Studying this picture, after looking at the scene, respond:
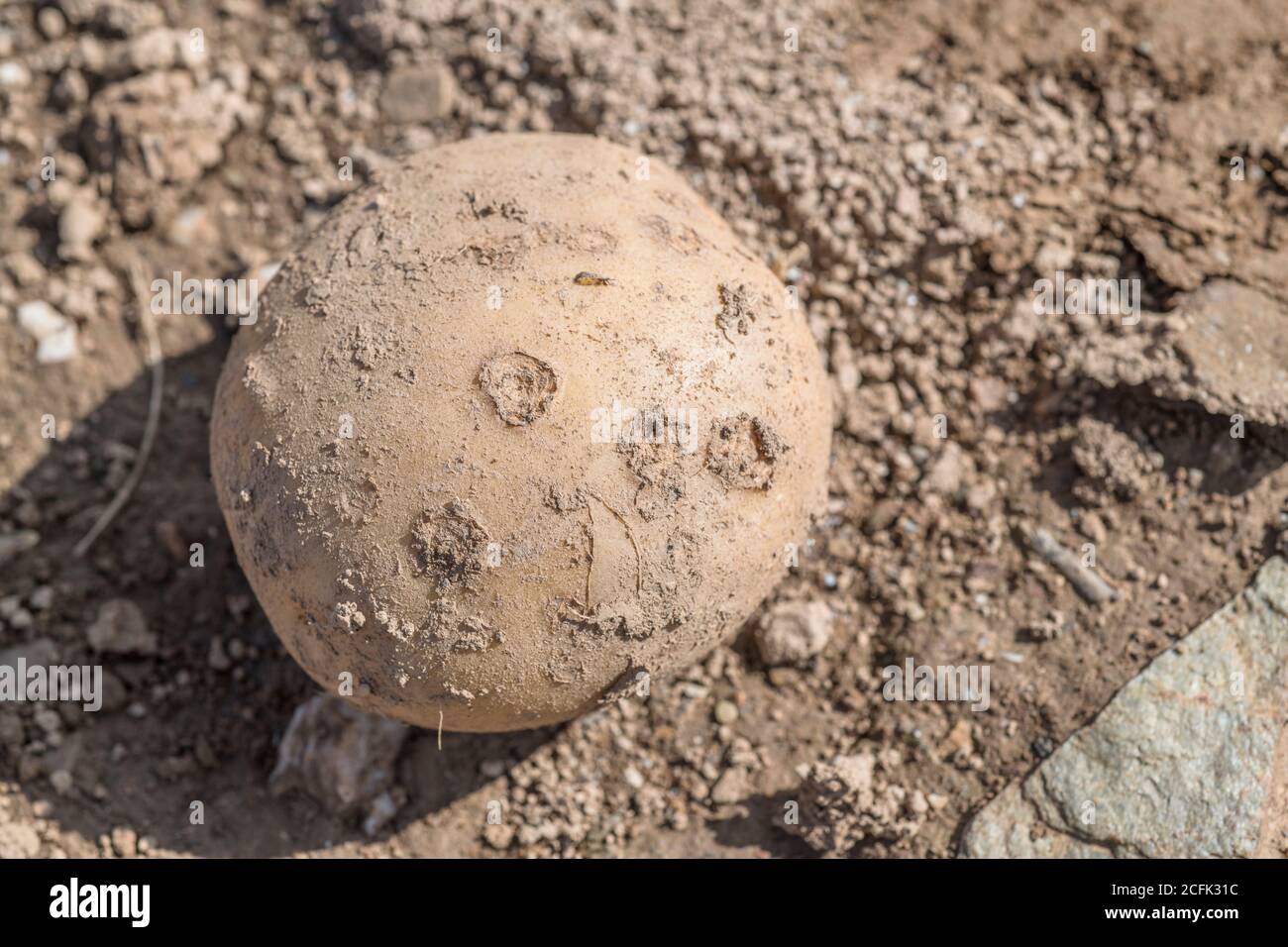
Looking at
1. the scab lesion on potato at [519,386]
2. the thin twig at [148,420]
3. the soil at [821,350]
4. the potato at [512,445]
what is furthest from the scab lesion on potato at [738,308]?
the thin twig at [148,420]

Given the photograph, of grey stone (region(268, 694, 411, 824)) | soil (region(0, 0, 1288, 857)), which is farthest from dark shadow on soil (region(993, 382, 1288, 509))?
grey stone (region(268, 694, 411, 824))

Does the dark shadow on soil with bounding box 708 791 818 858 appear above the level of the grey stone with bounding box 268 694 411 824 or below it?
below

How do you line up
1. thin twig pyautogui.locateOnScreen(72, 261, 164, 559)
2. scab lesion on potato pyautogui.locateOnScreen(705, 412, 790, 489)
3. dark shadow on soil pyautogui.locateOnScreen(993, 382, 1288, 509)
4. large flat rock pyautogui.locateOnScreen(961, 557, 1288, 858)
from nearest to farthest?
scab lesion on potato pyautogui.locateOnScreen(705, 412, 790, 489) → large flat rock pyautogui.locateOnScreen(961, 557, 1288, 858) → dark shadow on soil pyautogui.locateOnScreen(993, 382, 1288, 509) → thin twig pyautogui.locateOnScreen(72, 261, 164, 559)

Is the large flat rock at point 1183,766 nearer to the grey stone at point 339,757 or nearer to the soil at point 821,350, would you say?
the soil at point 821,350

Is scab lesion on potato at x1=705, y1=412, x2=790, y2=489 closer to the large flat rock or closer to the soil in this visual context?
the soil

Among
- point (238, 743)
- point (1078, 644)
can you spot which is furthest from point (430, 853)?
point (1078, 644)

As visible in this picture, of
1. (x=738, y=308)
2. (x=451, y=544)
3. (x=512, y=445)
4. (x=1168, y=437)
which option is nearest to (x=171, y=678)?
(x=451, y=544)
